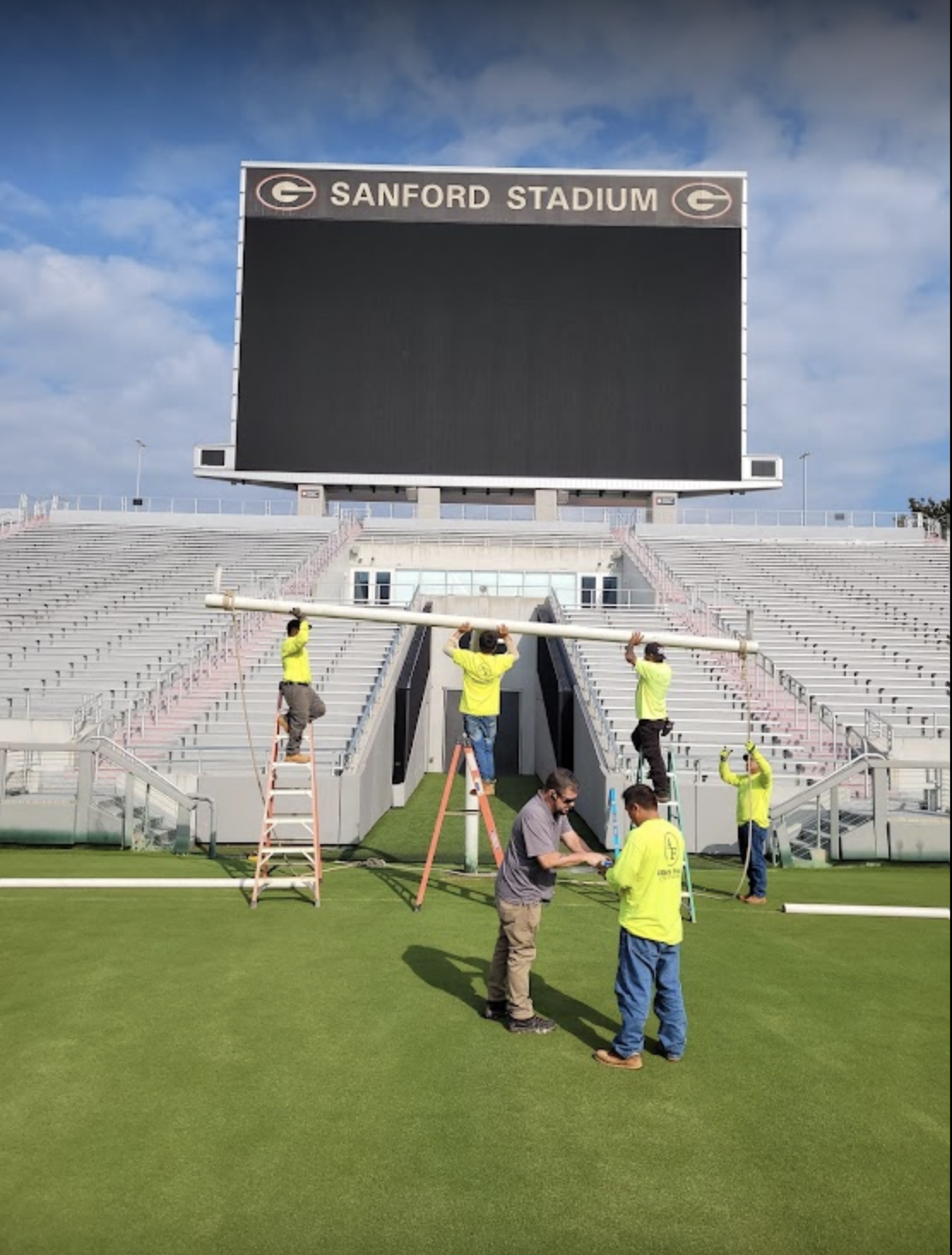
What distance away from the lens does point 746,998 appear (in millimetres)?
6594

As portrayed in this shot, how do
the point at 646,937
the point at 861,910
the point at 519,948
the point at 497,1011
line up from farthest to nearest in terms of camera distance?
the point at 861,910
the point at 497,1011
the point at 519,948
the point at 646,937

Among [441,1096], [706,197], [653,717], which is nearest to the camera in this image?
[441,1096]

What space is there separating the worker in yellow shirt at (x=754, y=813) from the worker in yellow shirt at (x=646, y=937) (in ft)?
14.3

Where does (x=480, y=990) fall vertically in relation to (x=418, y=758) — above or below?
below

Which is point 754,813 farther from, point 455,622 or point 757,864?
point 455,622

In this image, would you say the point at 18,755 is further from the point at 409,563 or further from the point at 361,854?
the point at 409,563

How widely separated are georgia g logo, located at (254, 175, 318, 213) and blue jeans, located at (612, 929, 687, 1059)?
104ft

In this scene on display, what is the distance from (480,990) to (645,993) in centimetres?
179

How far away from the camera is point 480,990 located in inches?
262

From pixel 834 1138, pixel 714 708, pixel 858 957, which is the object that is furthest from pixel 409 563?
pixel 834 1138

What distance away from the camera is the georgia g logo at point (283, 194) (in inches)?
1225

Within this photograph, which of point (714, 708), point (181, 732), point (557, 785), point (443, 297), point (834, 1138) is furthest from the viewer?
point (443, 297)

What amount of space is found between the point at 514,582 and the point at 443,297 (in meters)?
10.4

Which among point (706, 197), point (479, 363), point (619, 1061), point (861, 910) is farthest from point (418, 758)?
point (706, 197)
